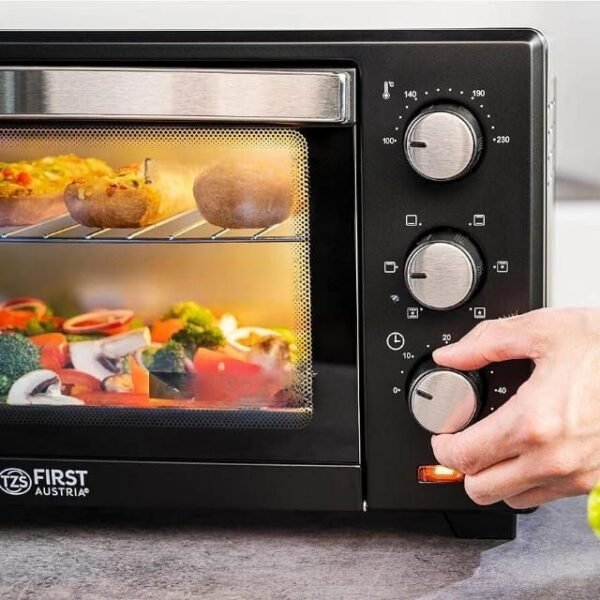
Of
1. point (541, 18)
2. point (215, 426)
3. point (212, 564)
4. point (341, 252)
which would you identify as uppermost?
point (541, 18)

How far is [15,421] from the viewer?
3.24ft

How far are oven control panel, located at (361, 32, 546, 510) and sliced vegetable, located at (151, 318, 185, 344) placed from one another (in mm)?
188

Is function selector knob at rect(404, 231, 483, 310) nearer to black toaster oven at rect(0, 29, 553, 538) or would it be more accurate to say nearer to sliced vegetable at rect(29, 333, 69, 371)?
black toaster oven at rect(0, 29, 553, 538)

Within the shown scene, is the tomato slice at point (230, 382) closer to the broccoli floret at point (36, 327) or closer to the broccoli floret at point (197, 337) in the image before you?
the broccoli floret at point (197, 337)

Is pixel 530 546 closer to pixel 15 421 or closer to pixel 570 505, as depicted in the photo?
pixel 570 505

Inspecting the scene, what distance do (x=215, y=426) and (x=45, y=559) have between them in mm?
199

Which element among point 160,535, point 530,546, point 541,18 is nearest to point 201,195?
point 160,535

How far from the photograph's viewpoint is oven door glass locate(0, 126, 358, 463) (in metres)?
0.94

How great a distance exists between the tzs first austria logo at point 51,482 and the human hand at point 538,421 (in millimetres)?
351

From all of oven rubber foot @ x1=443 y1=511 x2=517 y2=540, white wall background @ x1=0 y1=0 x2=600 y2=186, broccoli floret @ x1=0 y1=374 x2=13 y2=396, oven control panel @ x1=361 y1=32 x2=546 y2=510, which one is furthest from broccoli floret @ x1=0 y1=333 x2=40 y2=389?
white wall background @ x1=0 y1=0 x2=600 y2=186

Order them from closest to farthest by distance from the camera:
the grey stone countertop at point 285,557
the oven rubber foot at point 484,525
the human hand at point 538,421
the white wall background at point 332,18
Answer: the human hand at point 538,421 → the grey stone countertop at point 285,557 → the oven rubber foot at point 484,525 → the white wall background at point 332,18

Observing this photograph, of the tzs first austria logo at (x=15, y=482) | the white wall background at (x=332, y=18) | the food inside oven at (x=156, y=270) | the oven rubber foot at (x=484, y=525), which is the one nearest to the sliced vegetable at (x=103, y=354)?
the food inside oven at (x=156, y=270)

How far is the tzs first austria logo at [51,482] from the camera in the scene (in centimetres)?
98

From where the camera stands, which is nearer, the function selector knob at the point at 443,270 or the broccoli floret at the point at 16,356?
the function selector knob at the point at 443,270
